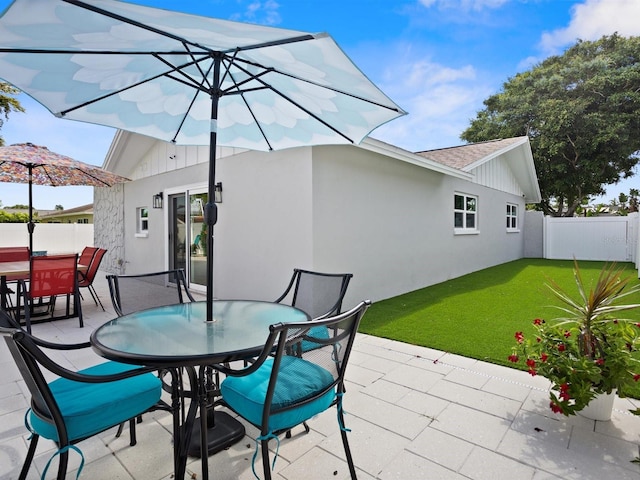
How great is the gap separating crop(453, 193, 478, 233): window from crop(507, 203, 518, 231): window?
3515mm

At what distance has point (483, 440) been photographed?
231cm

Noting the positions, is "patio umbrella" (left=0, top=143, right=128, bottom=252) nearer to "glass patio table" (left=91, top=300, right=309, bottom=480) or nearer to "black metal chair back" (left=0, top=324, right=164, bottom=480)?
"glass patio table" (left=91, top=300, right=309, bottom=480)

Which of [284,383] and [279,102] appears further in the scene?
[279,102]

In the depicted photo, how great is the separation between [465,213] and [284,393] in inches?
368

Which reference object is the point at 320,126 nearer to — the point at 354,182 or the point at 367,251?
the point at 354,182

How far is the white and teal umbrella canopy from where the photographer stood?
1729 mm

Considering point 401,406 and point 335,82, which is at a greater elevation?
point 335,82

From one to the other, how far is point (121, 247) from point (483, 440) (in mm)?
10624

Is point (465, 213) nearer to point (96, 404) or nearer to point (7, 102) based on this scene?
point (96, 404)

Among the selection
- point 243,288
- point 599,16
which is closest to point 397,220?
point 243,288

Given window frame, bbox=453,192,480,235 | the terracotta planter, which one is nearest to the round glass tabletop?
the terracotta planter

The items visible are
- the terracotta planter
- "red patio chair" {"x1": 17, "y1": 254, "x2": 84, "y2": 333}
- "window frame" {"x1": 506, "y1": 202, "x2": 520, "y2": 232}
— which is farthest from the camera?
"window frame" {"x1": 506, "y1": 202, "x2": 520, "y2": 232}

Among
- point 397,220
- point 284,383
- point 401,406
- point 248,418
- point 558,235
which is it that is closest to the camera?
point 248,418

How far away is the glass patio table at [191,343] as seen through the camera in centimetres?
170
